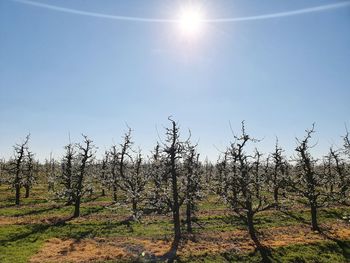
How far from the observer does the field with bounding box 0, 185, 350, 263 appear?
97.2ft

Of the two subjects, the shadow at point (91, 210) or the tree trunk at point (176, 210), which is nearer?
the tree trunk at point (176, 210)

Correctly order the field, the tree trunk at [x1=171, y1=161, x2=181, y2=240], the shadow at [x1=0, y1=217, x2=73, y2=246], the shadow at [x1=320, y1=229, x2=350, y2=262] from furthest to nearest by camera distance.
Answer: the tree trunk at [x1=171, y1=161, x2=181, y2=240] < the shadow at [x1=0, y1=217, x2=73, y2=246] < the shadow at [x1=320, y1=229, x2=350, y2=262] < the field

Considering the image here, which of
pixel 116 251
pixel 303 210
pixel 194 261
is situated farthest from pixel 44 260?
pixel 303 210

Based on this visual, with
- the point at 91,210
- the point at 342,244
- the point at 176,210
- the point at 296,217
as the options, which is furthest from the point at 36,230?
the point at 296,217

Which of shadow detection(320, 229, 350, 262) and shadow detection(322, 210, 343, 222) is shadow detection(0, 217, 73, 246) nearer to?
shadow detection(320, 229, 350, 262)

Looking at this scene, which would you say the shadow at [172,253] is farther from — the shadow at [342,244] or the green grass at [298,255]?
the shadow at [342,244]

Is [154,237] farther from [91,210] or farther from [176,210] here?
[91,210]

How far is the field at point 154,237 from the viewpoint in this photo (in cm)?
2964

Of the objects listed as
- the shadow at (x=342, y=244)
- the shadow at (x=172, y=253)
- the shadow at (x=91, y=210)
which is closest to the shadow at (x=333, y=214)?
the shadow at (x=342, y=244)

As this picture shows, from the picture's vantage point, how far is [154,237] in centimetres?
3556

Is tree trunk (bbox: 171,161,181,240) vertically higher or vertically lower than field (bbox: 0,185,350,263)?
higher

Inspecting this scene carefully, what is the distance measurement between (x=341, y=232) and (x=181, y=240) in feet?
62.7

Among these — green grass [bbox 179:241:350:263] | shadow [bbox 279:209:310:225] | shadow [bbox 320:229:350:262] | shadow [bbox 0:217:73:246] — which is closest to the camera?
green grass [bbox 179:241:350:263]

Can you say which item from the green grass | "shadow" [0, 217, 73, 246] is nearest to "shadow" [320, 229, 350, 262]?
the green grass
